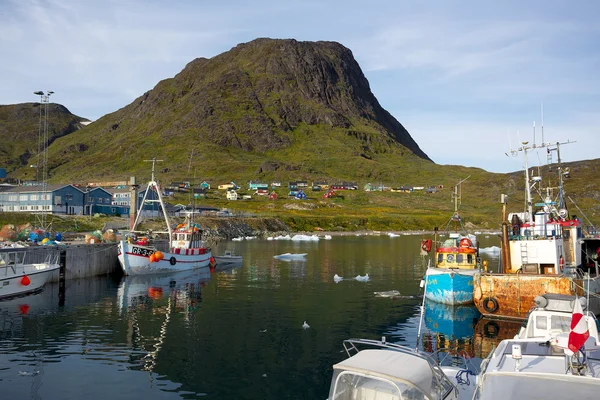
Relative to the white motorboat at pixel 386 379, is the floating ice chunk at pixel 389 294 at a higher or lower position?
A: lower

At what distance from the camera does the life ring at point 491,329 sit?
97.7ft

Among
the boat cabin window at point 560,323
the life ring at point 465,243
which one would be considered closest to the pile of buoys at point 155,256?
the life ring at point 465,243

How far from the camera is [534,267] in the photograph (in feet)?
110

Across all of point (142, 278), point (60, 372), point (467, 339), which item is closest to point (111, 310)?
point (60, 372)

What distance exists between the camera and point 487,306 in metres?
33.5

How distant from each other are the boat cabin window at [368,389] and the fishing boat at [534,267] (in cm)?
2155

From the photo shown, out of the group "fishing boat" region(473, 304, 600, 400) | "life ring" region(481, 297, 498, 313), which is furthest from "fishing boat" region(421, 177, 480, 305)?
"fishing boat" region(473, 304, 600, 400)

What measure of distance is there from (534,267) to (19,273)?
128 feet

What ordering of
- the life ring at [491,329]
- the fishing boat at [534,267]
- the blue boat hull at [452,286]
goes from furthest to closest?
the blue boat hull at [452,286] < the fishing boat at [534,267] < the life ring at [491,329]

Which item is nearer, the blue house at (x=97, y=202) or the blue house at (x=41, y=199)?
the blue house at (x=41, y=199)

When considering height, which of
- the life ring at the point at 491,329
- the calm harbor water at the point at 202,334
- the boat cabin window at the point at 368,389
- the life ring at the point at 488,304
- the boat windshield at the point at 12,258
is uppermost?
the boat windshield at the point at 12,258

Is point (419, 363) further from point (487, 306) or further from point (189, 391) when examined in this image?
point (487, 306)

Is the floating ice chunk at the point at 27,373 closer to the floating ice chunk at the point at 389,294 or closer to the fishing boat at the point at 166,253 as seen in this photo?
the floating ice chunk at the point at 389,294

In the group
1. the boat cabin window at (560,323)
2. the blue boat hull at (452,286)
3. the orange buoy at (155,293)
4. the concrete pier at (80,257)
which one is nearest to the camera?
the boat cabin window at (560,323)
